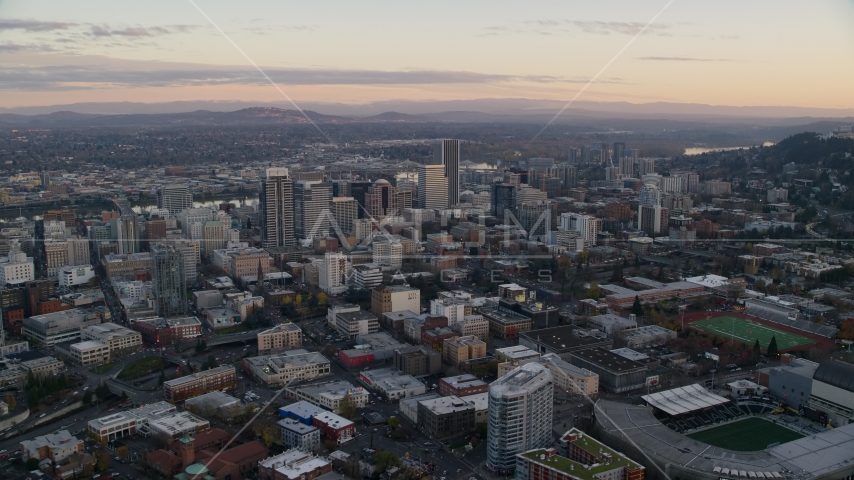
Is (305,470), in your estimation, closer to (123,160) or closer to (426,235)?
(426,235)

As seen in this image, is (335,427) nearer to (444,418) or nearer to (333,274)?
(444,418)

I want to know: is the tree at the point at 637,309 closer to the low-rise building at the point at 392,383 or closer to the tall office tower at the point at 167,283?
the low-rise building at the point at 392,383

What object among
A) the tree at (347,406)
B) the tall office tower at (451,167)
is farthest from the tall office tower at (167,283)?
the tall office tower at (451,167)

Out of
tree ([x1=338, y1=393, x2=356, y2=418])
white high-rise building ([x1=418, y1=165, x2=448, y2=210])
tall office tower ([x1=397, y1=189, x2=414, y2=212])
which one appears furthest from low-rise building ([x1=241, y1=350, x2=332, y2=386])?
white high-rise building ([x1=418, y1=165, x2=448, y2=210])

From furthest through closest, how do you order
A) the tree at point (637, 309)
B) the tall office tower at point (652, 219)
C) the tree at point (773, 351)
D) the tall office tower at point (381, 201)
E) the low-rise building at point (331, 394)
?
the tall office tower at point (381, 201), the tall office tower at point (652, 219), the tree at point (637, 309), the tree at point (773, 351), the low-rise building at point (331, 394)

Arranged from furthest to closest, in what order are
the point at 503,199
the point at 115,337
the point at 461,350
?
the point at 503,199
the point at 115,337
the point at 461,350

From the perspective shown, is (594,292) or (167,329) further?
(594,292)

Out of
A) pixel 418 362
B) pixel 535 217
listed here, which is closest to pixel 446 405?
pixel 418 362
